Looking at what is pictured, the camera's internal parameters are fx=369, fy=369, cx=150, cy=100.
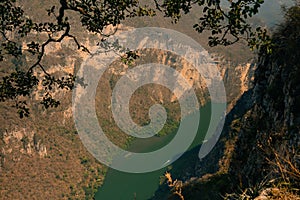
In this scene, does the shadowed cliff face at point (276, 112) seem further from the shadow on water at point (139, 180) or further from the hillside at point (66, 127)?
the shadow on water at point (139, 180)

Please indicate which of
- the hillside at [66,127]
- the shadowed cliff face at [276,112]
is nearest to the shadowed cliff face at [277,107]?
the shadowed cliff face at [276,112]

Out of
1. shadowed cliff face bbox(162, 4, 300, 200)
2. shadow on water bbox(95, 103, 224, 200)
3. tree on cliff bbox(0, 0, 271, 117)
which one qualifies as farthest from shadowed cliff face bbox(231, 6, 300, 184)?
shadow on water bbox(95, 103, 224, 200)

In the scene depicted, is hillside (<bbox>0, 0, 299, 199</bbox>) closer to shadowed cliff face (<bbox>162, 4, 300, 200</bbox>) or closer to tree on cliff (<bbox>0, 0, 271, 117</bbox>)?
shadowed cliff face (<bbox>162, 4, 300, 200</bbox>)

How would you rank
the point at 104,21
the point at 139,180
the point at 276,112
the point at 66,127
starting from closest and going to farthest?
the point at 104,21 → the point at 276,112 → the point at 139,180 → the point at 66,127

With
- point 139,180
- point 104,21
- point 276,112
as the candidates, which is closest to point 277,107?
point 276,112

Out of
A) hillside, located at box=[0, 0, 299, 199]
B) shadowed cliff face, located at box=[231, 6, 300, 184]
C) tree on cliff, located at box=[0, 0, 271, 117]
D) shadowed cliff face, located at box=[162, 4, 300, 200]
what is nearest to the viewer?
tree on cliff, located at box=[0, 0, 271, 117]

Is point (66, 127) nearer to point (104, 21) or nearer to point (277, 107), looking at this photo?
point (277, 107)

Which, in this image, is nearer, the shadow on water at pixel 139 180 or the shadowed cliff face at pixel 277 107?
the shadowed cliff face at pixel 277 107

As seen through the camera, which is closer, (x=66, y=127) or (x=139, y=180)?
(x=139, y=180)

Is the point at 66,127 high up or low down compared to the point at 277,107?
down

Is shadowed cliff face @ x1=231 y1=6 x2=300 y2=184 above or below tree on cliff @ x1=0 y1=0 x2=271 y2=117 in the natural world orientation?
below

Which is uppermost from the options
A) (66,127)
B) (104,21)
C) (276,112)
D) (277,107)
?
(104,21)
